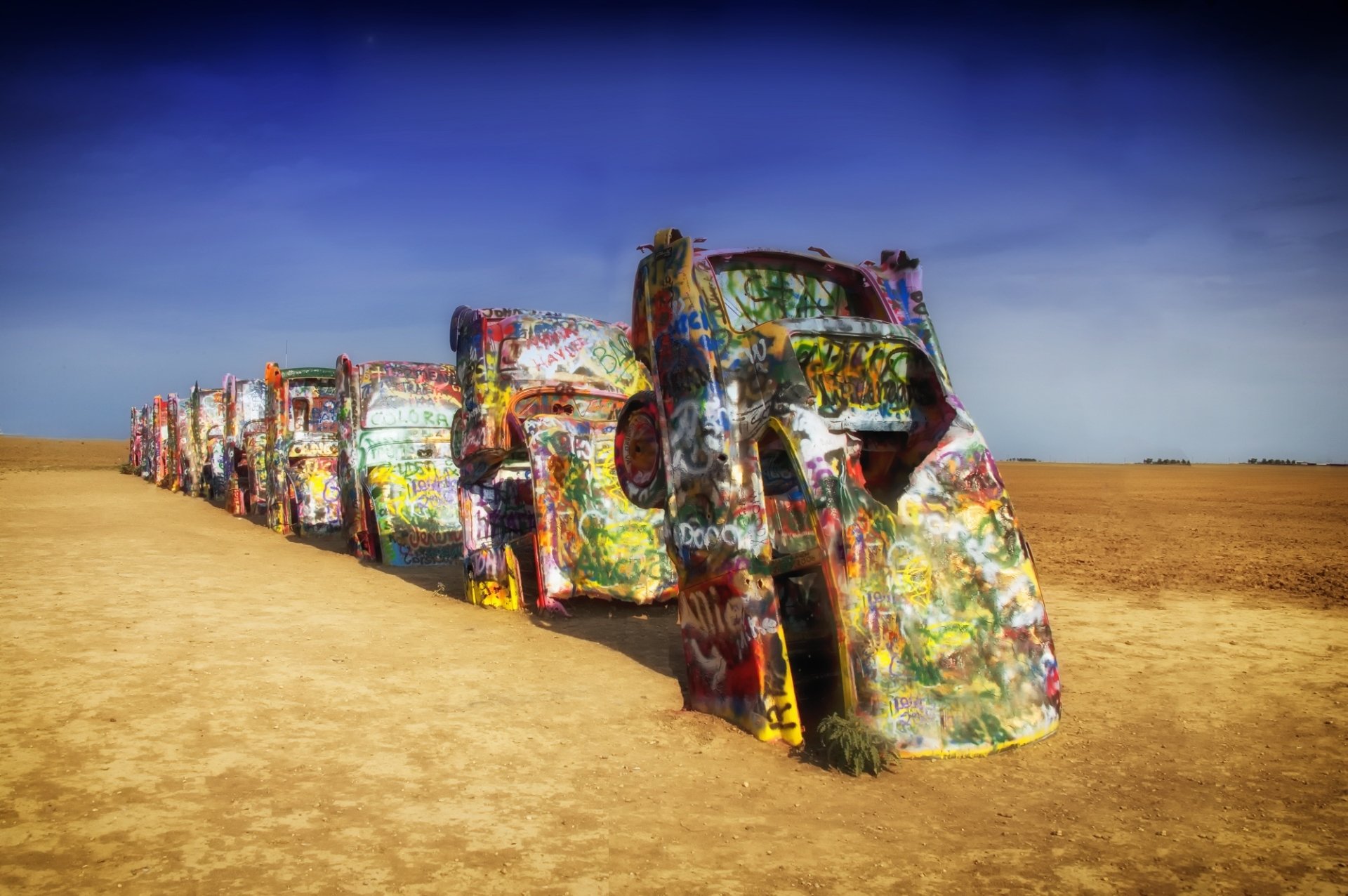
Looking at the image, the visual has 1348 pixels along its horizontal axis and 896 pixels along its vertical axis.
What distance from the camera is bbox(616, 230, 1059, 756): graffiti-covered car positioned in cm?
541

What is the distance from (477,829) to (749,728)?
79.0 inches

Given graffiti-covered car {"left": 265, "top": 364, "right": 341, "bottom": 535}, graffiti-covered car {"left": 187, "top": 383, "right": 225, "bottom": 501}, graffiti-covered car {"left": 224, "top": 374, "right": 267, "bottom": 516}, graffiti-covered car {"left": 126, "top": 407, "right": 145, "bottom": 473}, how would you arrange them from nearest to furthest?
1. graffiti-covered car {"left": 265, "top": 364, "right": 341, "bottom": 535}
2. graffiti-covered car {"left": 224, "top": 374, "right": 267, "bottom": 516}
3. graffiti-covered car {"left": 187, "top": 383, "right": 225, "bottom": 501}
4. graffiti-covered car {"left": 126, "top": 407, "right": 145, "bottom": 473}

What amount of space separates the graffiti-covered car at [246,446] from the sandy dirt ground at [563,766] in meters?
11.0

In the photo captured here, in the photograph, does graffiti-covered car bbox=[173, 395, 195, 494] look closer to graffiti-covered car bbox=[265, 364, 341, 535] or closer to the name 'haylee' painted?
graffiti-covered car bbox=[265, 364, 341, 535]

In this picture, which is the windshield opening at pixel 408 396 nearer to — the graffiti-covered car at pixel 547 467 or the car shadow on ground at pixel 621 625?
the car shadow on ground at pixel 621 625

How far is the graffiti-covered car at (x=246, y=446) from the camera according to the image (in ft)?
68.0

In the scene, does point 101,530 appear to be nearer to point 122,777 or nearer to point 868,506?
point 122,777

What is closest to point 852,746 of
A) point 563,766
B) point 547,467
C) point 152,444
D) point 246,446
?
point 563,766

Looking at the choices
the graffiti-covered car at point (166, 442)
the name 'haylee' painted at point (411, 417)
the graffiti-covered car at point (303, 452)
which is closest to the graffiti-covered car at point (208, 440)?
the graffiti-covered car at point (166, 442)

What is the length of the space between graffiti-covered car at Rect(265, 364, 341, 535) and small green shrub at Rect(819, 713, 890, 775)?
543 inches

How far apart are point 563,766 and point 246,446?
1874cm

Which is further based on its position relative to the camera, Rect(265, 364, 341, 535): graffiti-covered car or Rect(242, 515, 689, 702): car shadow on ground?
Rect(265, 364, 341, 535): graffiti-covered car

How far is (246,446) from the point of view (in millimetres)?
21281

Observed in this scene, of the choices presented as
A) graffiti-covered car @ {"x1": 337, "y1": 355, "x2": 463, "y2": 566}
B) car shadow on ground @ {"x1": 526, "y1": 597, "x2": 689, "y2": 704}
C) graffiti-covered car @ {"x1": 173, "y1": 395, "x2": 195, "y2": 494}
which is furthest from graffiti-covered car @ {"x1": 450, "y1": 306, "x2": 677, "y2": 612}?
graffiti-covered car @ {"x1": 173, "y1": 395, "x2": 195, "y2": 494}
